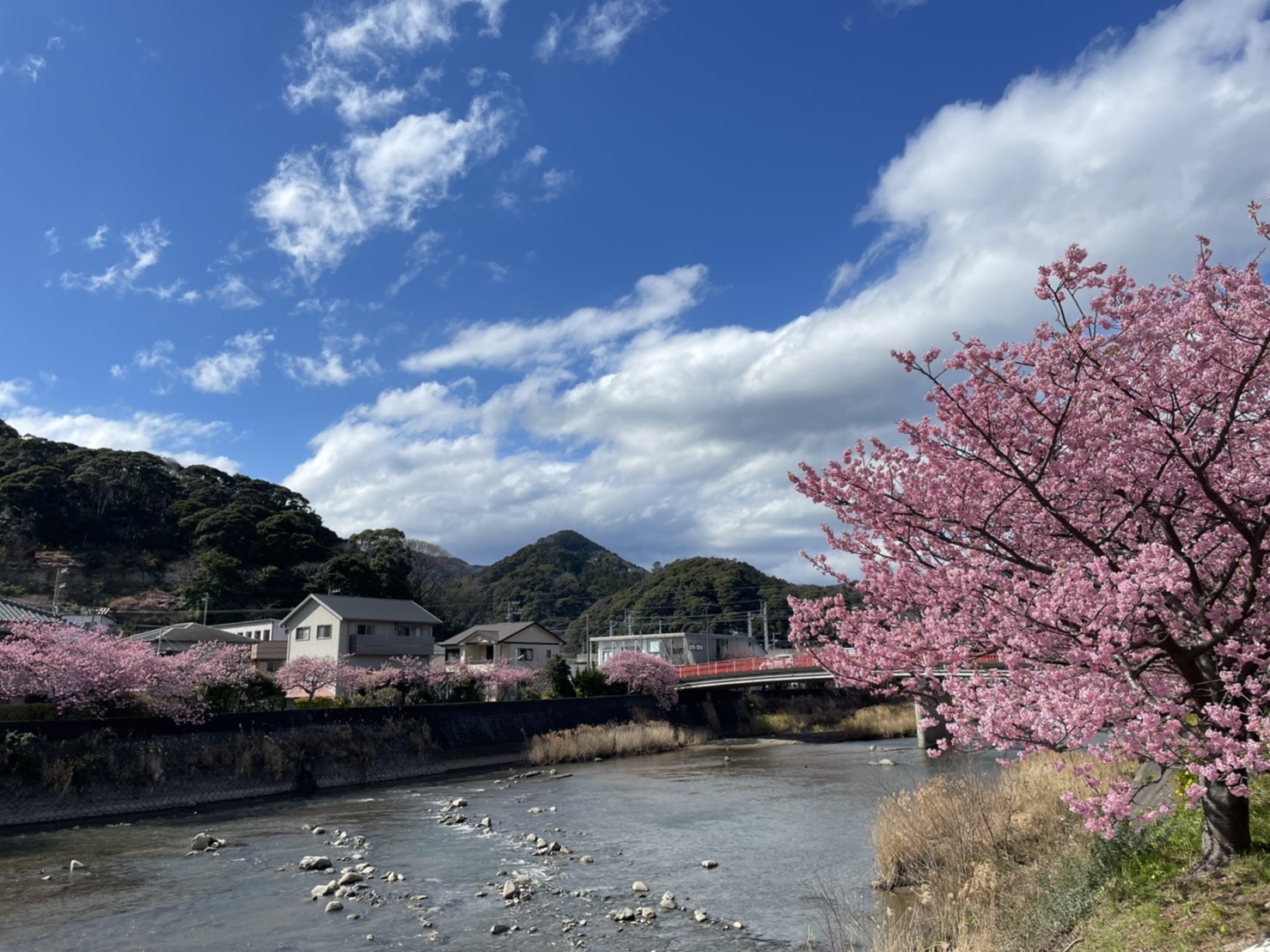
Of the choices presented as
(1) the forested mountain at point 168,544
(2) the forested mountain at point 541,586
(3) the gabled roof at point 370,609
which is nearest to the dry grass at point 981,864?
(3) the gabled roof at point 370,609

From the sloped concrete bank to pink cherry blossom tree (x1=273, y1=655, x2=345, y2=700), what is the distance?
34.2 feet

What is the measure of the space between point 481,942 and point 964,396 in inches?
394

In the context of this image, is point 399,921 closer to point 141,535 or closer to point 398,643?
point 398,643

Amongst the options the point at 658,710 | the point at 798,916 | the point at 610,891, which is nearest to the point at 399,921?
the point at 610,891

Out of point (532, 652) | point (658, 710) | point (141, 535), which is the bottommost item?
point (658, 710)

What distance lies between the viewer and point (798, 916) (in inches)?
467

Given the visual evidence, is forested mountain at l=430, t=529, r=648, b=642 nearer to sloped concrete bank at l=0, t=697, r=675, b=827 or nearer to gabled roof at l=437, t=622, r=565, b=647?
gabled roof at l=437, t=622, r=565, b=647

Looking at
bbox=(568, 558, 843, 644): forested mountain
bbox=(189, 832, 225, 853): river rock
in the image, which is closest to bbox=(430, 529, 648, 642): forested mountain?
bbox=(568, 558, 843, 644): forested mountain

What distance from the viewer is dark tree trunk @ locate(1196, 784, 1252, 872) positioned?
720cm

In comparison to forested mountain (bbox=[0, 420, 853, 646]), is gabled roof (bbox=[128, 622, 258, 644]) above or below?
below

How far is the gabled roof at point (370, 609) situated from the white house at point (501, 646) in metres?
6.24

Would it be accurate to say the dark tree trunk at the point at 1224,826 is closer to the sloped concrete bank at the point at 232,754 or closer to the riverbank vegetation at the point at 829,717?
the sloped concrete bank at the point at 232,754

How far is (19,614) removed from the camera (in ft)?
103

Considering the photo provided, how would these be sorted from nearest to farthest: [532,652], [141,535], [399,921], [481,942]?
1. [481,942]
2. [399,921]
3. [532,652]
4. [141,535]
